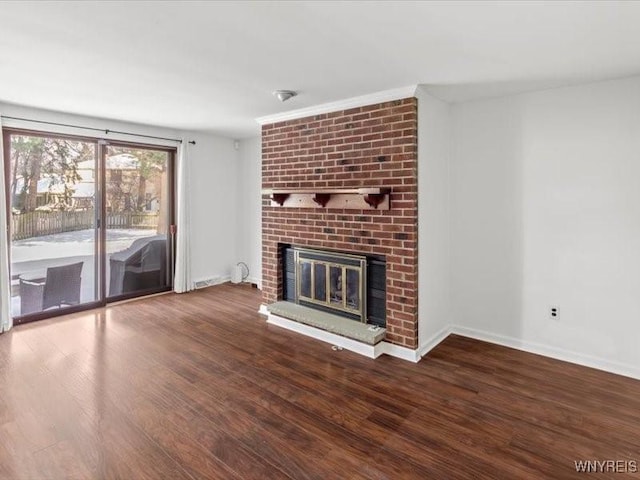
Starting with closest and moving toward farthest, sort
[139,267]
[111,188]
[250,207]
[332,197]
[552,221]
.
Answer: [552,221], [332,197], [111,188], [139,267], [250,207]

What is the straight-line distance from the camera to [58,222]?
4.22 metres

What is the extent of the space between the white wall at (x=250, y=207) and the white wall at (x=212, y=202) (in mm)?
115

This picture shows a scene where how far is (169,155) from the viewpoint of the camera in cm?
527

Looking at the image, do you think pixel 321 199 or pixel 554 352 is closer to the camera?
pixel 554 352

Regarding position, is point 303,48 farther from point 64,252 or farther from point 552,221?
point 64,252

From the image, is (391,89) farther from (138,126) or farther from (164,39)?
(138,126)

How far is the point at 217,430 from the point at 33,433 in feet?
3.52

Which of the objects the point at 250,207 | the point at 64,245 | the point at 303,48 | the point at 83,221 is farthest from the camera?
the point at 250,207

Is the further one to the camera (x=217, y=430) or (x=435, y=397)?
(x=435, y=397)

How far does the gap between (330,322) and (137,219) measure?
3.15m

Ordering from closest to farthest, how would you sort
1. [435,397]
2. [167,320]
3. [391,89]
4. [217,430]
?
[217,430] < [435,397] < [391,89] < [167,320]

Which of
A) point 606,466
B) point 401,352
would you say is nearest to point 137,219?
point 401,352

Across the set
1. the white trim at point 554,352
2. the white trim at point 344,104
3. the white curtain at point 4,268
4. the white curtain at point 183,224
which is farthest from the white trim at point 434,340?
the white curtain at point 4,268

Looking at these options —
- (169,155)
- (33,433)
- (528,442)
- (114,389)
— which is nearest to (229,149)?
(169,155)
